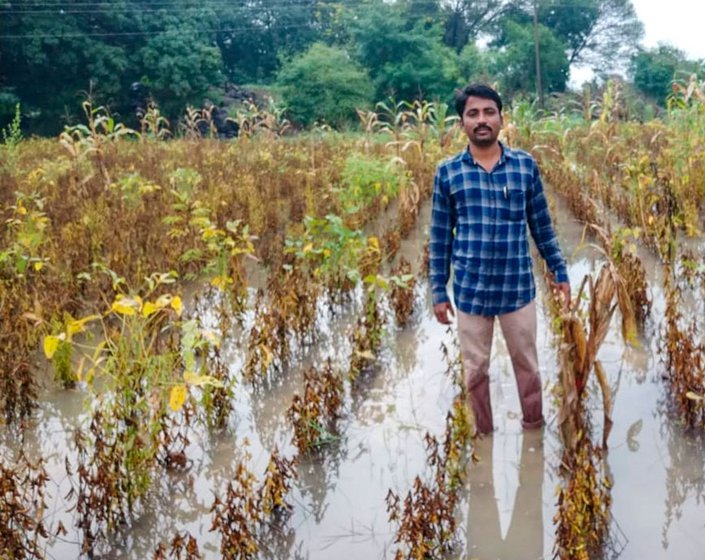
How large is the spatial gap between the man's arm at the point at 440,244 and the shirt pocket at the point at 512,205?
21cm

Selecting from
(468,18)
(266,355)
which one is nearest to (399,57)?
(468,18)

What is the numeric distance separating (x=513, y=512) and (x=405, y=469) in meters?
0.50

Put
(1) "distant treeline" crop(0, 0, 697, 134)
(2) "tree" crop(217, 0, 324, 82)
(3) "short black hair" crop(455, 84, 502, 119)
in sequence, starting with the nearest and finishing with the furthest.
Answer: (3) "short black hair" crop(455, 84, 502, 119)
(1) "distant treeline" crop(0, 0, 697, 134)
(2) "tree" crop(217, 0, 324, 82)

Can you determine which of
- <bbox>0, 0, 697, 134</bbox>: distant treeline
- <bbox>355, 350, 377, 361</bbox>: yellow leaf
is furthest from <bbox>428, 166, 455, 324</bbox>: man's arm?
<bbox>0, 0, 697, 134</bbox>: distant treeline

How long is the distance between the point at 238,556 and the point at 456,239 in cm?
147

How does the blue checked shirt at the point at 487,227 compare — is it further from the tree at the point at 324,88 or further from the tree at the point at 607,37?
the tree at the point at 607,37

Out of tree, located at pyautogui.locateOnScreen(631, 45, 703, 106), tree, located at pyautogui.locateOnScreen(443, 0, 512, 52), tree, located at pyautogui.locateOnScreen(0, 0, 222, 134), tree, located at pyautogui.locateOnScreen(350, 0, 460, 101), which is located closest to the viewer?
tree, located at pyautogui.locateOnScreen(0, 0, 222, 134)

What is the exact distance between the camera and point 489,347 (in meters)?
2.98

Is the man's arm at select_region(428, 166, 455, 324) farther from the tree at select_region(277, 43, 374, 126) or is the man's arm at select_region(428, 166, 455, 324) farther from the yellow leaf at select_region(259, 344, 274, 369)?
the tree at select_region(277, 43, 374, 126)

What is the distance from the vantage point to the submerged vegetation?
2.59m

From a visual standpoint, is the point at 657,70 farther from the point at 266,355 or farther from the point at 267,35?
the point at 266,355

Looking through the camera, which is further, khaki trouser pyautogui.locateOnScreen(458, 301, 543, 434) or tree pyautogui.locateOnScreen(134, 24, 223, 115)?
tree pyautogui.locateOnScreen(134, 24, 223, 115)

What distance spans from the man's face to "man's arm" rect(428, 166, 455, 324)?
0.25 meters

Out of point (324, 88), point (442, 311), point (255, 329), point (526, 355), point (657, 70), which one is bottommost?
point (255, 329)
